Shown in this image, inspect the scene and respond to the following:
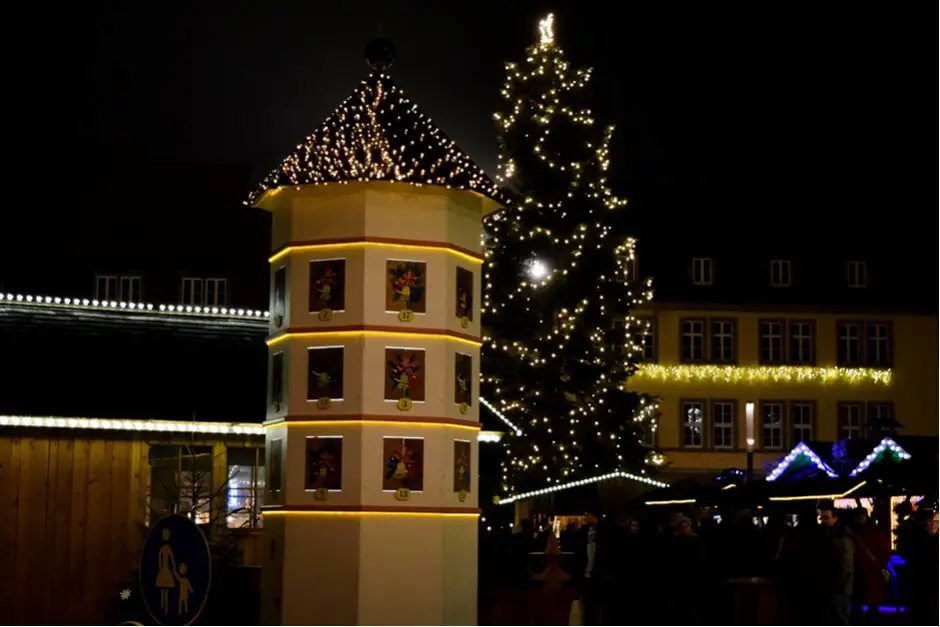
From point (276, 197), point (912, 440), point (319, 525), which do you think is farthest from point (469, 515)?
point (912, 440)

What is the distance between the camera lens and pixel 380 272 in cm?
1606

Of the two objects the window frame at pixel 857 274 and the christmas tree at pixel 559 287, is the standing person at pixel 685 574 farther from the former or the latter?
the window frame at pixel 857 274

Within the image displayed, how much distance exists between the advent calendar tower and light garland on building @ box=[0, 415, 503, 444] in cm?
505

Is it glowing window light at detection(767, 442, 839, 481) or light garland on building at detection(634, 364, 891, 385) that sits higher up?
light garland on building at detection(634, 364, 891, 385)

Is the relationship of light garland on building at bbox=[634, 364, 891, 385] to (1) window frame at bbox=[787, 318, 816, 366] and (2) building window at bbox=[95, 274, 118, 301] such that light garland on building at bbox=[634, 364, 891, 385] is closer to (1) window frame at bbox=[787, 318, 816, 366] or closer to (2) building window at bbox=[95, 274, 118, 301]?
(1) window frame at bbox=[787, 318, 816, 366]

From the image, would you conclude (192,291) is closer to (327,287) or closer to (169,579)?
(327,287)

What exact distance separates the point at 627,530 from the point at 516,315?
16426 millimetres

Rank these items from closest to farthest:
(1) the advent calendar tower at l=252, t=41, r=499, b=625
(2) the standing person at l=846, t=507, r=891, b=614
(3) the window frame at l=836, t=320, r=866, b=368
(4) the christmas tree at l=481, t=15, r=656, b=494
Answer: (1) the advent calendar tower at l=252, t=41, r=499, b=625 → (2) the standing person at l=846, t=507, r=891, b=614 → (4) the christmas tree at l=481, t=15, r=656, b=494 → (3) the window frame at l=836, t=320, r=866, b=368

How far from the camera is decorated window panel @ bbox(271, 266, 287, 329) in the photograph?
16562mm

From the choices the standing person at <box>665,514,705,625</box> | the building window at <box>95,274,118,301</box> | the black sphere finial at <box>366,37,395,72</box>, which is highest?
the building window at <box>95,274,118,301</box>

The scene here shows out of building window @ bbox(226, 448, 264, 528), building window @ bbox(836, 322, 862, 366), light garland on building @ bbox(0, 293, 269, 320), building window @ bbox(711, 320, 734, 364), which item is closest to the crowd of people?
building window @ bbox(226, 448, 264, 528)

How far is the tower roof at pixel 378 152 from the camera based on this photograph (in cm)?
1622

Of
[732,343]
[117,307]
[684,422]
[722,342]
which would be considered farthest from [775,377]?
[117,307]

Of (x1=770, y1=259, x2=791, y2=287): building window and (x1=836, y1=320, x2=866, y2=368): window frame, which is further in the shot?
(x1=770, y1=259, x2=791, y2=287): building window
